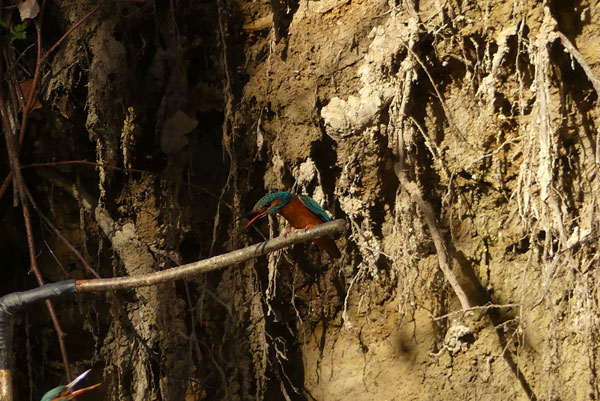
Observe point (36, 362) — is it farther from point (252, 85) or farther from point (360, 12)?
point (360, 12)

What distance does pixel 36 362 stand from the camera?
4.30 metres

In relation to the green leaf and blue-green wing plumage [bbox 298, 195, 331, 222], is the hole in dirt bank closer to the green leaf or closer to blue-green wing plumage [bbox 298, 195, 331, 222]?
blue-green wing plumage [bbox 298, 195, 331, 222]

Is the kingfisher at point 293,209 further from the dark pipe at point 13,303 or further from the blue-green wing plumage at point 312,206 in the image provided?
the dark pipe at point 13,303

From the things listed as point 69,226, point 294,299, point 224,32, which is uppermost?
point 224,32

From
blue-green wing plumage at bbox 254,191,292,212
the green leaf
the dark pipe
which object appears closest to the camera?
the dark pipe

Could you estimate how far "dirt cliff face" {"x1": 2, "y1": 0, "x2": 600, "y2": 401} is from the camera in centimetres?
303

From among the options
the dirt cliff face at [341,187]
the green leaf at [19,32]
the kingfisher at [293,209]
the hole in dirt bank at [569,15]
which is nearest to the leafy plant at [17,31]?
the green leaf at [19,32]

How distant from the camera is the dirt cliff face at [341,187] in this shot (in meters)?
3.03

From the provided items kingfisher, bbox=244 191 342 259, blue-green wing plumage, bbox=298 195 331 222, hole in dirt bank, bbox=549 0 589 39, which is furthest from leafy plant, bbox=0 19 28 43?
hole in dirt bank, bbox=549 0 589 39

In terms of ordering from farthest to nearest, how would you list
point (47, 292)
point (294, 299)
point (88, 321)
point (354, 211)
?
point (88, 321) < point (294, 299) < point (354, 211) < point (47, 292)

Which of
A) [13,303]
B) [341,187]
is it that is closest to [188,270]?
[13,303]

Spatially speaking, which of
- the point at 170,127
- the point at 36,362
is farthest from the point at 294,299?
the point at 36,362

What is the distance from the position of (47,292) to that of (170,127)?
183cm

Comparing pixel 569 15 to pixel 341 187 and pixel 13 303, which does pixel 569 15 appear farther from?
pixel 13 303
